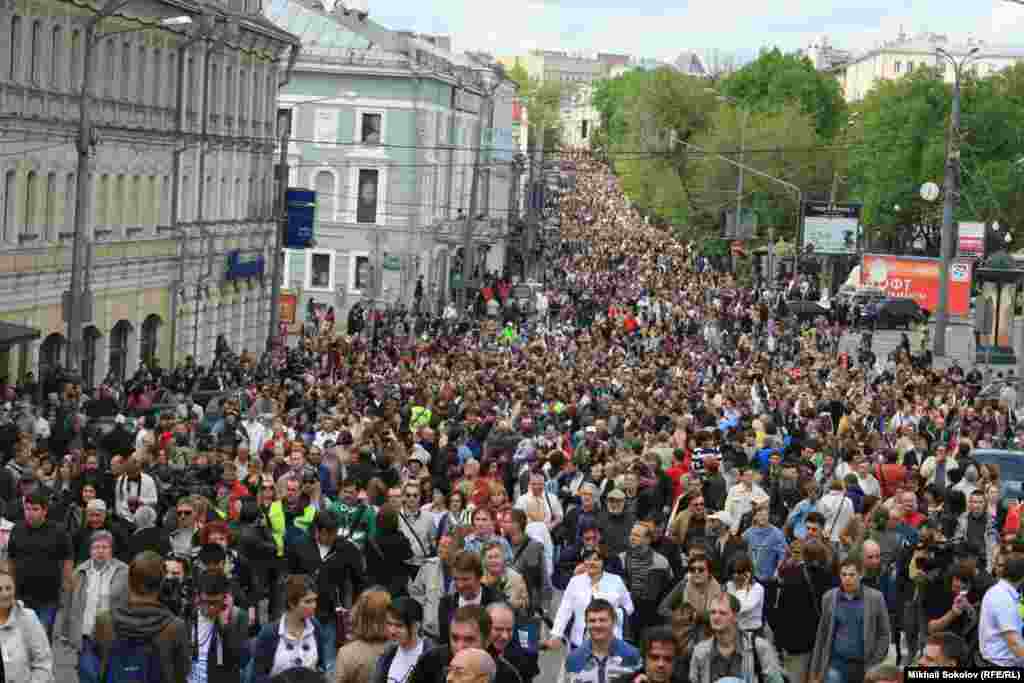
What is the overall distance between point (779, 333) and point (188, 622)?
51.2 metres

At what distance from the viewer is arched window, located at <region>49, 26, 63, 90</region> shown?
42.5 meters

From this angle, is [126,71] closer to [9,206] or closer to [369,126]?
[9,206]

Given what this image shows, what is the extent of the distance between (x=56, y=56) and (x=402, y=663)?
110ft

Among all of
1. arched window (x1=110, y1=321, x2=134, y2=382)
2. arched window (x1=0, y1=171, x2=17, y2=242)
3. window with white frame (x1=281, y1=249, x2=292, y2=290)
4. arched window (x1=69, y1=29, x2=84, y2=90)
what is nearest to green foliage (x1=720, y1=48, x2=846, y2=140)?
window with white frame (x1=281, y1=249, x2=292, y2=290)

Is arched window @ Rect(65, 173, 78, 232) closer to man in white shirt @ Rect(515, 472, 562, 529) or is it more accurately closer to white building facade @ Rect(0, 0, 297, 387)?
white building facade @ Rect(0, 0, 297, 387)

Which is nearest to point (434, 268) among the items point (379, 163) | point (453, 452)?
point (379, 163)

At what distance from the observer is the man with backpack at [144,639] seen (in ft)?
35.8

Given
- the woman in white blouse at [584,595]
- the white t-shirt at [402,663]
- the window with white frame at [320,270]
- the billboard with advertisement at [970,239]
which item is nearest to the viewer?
the white t-shirt at [402,663]

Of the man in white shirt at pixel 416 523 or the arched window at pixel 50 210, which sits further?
the arched window at pixel 50 210

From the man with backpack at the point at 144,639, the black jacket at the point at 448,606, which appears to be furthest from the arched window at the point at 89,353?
the man with backpack at the point at 144,639

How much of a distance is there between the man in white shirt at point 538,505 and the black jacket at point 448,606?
4.44 metres

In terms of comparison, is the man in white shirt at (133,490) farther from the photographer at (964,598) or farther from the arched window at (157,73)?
the arched window at (157,73)

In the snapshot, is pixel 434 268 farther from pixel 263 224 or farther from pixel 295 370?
pixel 295 370

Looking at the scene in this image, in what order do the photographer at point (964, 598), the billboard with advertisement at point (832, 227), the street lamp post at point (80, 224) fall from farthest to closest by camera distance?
1. the billboard with advertisement at point (832, 227)
2. the street lamp post at point (80, 224)
3. the photographer at point (964, 598)
